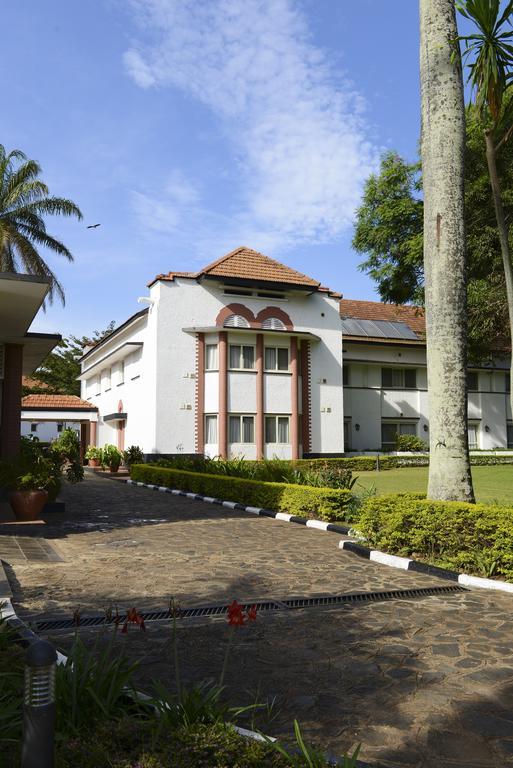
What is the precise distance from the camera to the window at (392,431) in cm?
3747

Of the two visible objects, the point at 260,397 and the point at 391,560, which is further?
the point at 260,397

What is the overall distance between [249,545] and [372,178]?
24.9 meters

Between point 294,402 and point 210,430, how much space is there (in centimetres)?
437

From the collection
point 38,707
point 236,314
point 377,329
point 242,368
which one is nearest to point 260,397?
point 242,368

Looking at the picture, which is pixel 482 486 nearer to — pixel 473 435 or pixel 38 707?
pixel 38 707

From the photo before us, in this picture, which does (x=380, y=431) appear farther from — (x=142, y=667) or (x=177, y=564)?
(x=142, y=667)

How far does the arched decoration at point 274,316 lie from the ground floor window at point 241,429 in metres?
4.70

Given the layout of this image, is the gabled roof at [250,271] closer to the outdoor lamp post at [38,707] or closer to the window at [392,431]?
the window at [392,431]

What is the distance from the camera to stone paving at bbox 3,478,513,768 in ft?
12.8

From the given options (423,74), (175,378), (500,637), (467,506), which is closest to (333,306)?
(175,378)

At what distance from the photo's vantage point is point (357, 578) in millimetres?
8375

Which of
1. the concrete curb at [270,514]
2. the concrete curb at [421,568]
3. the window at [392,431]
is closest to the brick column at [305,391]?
the window at [392,431]

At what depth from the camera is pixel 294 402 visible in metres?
31.7

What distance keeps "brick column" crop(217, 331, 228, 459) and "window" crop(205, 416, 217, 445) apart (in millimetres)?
406
